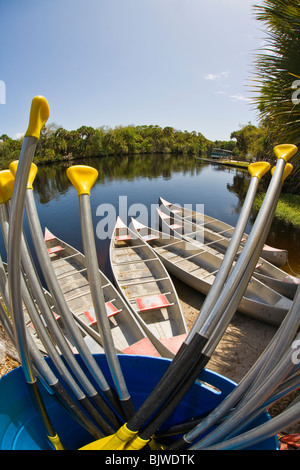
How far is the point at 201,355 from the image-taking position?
2.25 meters

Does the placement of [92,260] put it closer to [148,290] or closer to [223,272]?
[223,272]

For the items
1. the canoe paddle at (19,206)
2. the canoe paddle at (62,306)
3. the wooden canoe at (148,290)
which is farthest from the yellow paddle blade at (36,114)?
the wooden canoe at (148,290)

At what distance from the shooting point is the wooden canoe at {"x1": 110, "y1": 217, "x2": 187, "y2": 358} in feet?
24.0

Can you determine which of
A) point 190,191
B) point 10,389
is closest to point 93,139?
point 190,191

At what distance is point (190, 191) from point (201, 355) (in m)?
33.4

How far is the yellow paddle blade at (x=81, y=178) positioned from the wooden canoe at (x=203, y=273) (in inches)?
320

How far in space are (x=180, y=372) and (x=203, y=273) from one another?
9.60 metres

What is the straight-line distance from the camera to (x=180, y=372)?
208 cm

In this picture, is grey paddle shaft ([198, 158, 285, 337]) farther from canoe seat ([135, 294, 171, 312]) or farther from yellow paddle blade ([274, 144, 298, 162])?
canoe seat ([135, 294, 171, 312])

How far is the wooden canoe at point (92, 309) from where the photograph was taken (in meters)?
6.60

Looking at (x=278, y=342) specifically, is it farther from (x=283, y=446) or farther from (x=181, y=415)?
(x=283, y=446)

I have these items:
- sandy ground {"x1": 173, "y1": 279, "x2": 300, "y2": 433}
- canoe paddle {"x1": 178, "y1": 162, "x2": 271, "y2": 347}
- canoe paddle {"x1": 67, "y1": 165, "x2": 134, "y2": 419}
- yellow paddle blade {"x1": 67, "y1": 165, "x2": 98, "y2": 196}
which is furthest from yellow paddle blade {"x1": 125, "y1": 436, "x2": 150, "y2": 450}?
sandy ground {"x1": 173, "y1": 279, "x2": 300, "y2": 433}

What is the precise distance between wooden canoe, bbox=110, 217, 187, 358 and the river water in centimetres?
178

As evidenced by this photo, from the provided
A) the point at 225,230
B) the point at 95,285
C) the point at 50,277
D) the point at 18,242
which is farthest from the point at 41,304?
the point at 225,230
